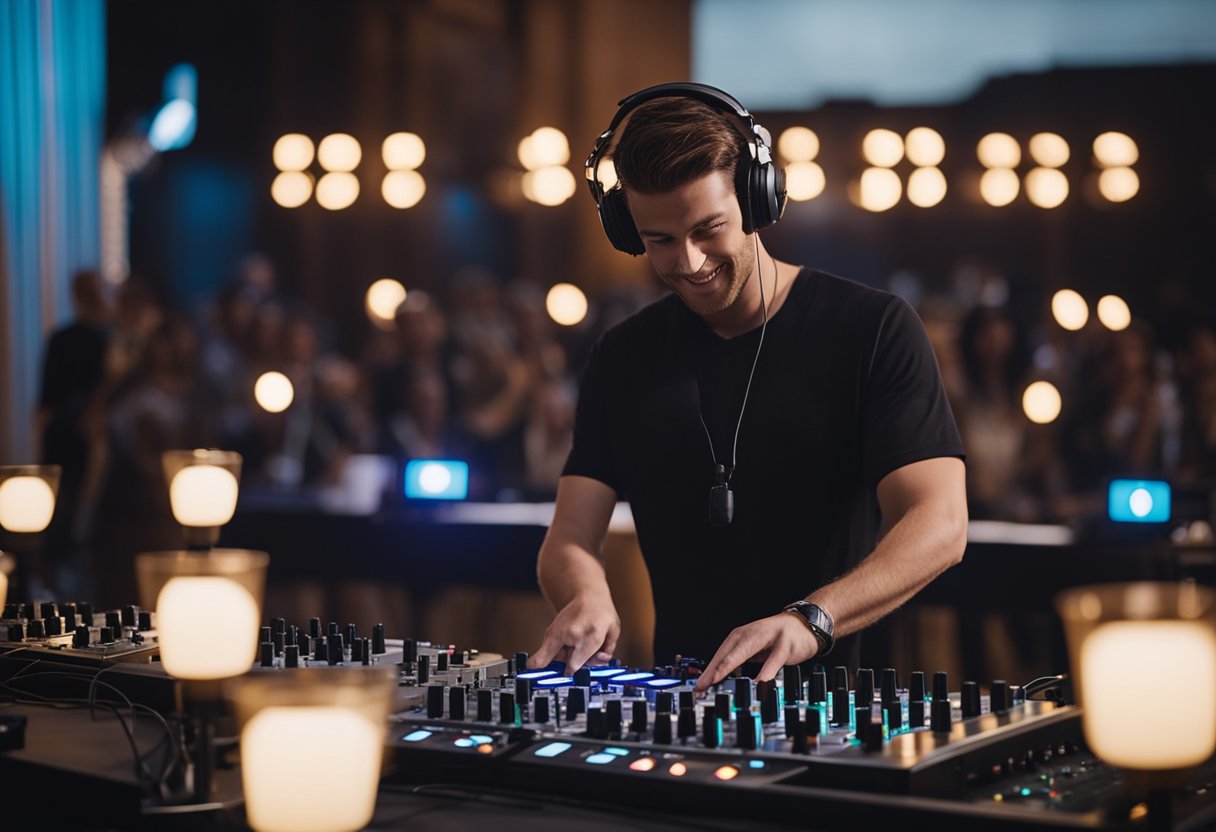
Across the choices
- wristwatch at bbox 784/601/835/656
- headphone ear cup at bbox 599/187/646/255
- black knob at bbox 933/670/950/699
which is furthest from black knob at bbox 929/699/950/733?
headphone ear cup at bbox 599/187/646/255

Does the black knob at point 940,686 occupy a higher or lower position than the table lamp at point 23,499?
lower

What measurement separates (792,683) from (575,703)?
275mm

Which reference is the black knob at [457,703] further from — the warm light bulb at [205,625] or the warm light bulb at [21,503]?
the warm light bulb at [21,503]

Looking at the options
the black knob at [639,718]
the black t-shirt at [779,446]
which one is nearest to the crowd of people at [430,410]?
the black t-shirt at [779,446]

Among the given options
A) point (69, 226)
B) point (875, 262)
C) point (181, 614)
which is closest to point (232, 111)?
point (69, 226)

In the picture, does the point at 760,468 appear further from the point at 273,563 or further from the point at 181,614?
the point at 273,563

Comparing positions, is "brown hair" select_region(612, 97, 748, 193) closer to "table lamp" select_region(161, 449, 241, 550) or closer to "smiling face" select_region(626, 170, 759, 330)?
"smiling face" select_region(626, 170, 759, 330)

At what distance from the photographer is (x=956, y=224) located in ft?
40.8

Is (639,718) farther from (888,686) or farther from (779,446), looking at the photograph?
(779,446)

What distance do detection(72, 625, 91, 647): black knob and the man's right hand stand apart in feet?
2.26

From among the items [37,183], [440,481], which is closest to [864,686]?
[440,481]

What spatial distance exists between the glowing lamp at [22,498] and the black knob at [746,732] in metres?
1.35

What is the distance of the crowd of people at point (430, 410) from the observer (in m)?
5.86

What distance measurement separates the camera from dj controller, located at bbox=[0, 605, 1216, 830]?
1.32m
